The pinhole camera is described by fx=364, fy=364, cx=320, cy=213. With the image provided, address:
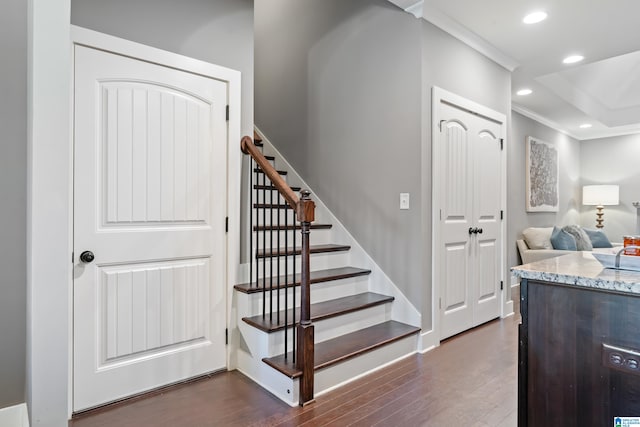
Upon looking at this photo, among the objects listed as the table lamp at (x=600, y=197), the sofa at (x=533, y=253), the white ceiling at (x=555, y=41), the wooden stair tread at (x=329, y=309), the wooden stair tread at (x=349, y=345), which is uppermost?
the white ceiling at (x=555, y=41)

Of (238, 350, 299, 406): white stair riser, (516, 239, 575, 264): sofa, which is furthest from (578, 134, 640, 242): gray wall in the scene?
(238, 350, 299, 406): white stair riser

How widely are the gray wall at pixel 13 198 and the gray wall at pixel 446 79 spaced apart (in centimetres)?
258

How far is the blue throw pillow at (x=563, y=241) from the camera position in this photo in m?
5.13

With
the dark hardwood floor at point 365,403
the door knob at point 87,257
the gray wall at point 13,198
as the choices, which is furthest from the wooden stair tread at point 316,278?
the gray wall at point 13,198

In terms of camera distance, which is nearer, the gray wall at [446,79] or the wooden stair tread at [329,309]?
the wooden stair tread at [329,309]

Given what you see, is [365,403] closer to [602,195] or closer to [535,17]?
[535,17]

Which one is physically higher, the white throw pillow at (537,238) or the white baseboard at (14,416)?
the white throw pillow at (537,238)

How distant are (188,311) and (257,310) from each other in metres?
0.46

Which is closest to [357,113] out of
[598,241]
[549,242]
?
[549,242]

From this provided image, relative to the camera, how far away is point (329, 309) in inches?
106

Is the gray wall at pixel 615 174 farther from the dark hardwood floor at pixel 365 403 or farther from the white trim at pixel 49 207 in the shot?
the white trim at pixel 49 207

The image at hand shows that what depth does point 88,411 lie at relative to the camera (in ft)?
6.62

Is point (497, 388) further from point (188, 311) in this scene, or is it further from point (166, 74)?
point (166, 74)

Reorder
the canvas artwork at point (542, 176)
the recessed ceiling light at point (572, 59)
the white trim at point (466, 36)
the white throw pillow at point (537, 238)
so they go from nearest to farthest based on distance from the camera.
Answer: the white trim at point (466, 36) → the recessed ceiling light at point (572, 59) → the white throw pillow at point (537, 238) → the canvas artwork at point (542, 176)
